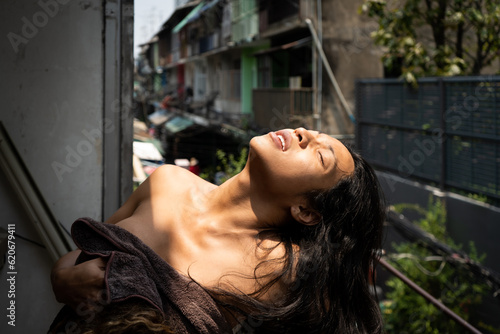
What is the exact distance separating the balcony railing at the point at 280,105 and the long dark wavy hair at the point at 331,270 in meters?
12.5

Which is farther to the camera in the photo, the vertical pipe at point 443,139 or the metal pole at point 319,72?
the metal pole at point 319,72

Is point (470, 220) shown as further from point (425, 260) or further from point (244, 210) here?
point (244, 210)

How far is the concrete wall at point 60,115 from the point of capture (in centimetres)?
247

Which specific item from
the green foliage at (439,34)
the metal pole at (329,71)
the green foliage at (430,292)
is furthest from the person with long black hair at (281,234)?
the metal pole at (329,71)

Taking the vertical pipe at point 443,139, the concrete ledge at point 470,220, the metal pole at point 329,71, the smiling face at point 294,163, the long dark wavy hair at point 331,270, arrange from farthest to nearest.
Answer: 1. the metal pole at point 329,71
2. the vertical pipe at point 443,139
3. the concrete ledge at point 470,220
4. the smiling face at point 294,163
5. the long dark wavy hair at point 331,270

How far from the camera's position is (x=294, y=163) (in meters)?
1.98

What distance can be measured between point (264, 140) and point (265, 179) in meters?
0.14

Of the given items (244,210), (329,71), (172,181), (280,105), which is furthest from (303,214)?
(280,105)

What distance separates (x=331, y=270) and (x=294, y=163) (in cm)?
40

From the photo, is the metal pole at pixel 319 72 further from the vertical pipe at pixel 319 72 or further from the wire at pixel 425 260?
the wire at pixel 425 260

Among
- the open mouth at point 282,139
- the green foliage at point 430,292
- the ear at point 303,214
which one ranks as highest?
the open mouth at point 282,139

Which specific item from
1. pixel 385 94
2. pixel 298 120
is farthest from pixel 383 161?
pixel 298 120

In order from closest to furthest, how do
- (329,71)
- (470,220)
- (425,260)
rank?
(425,260) < (470,220) < (329,71)

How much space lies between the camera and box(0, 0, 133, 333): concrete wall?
97.4 inches
